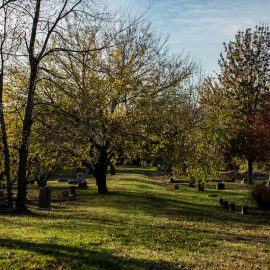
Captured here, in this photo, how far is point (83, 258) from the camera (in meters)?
9.58

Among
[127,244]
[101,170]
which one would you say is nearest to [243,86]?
[101,170]

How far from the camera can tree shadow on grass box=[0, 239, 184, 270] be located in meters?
9.02

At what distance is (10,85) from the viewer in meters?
26.3

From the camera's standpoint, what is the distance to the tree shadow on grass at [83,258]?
355 inches

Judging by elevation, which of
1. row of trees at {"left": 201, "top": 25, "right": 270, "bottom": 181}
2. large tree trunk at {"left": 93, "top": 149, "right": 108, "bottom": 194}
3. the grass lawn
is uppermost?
row of trees at {"left": 201, "top": 25, "right": 270, "bottom": 181}

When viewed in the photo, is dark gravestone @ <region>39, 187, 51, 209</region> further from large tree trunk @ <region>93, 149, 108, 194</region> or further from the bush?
the bush

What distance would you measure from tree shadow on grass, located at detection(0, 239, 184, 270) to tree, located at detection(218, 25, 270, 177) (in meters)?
41.0

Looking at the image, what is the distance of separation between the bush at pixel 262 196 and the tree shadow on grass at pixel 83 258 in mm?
17851

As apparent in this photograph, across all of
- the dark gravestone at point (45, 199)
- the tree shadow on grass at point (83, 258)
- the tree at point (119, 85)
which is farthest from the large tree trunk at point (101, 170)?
the tree shadow on grass at point (83, 258)

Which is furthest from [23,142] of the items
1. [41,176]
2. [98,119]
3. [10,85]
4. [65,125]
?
[41,176]

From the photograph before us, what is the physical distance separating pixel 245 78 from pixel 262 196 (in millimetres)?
28963

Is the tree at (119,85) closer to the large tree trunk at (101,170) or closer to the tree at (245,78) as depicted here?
the large tree trunk at (101,170)

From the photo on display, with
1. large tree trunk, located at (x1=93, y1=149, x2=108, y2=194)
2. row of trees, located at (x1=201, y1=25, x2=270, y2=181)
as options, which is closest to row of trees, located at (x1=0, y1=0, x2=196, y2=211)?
large tree trunk, located at (x1=93, y1=149, x2=108, y2=194)

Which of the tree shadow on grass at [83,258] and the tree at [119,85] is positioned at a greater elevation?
the tree at [119,85]
